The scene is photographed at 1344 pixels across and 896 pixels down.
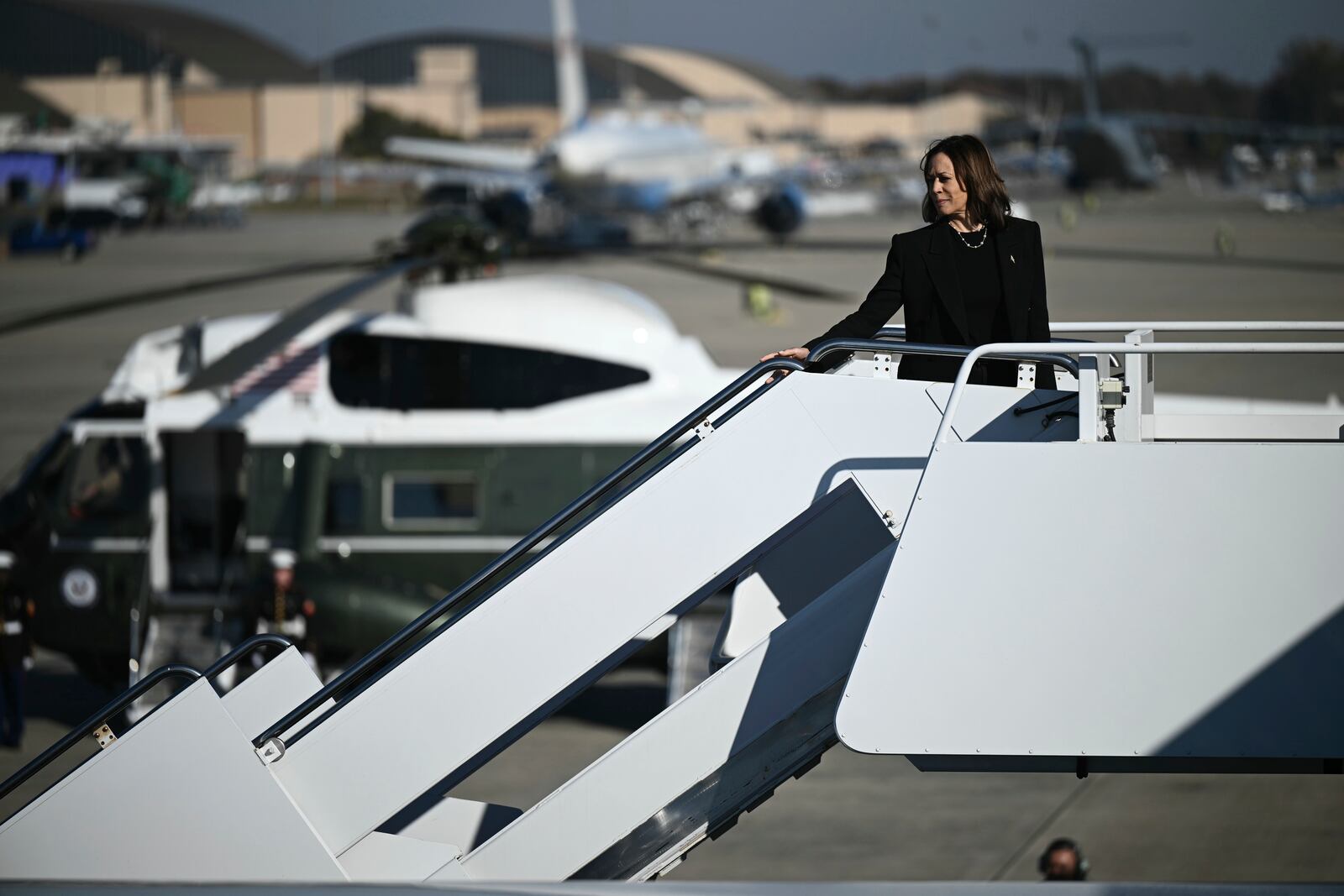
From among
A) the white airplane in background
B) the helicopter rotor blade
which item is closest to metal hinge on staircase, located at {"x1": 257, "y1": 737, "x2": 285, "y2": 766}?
the helicopter rotor blade

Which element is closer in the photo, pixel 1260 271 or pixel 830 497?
pixel 830 497

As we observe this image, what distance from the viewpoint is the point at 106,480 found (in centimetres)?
1262

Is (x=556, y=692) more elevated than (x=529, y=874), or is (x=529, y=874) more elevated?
(x=556, y=692)

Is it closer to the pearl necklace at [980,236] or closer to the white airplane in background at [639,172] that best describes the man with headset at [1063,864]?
the pearl necklace at [980,236]

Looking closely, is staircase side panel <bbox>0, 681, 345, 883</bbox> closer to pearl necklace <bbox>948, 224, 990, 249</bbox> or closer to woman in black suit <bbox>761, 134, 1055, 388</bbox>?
woman in black suit <bbox>761, 134, 1055, 388</bbox>

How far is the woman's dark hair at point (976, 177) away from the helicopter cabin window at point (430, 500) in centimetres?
788

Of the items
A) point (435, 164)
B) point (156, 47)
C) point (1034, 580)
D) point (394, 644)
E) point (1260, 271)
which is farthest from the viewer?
point (156, 47)

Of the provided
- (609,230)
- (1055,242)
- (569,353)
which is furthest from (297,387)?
(1055,242)

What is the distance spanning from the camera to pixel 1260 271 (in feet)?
157

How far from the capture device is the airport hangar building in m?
142

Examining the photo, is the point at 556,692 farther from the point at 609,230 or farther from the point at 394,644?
the point at 609,230

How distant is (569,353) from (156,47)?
160334 mm

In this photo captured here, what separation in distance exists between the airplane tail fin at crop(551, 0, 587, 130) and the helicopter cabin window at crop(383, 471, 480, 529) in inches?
1857

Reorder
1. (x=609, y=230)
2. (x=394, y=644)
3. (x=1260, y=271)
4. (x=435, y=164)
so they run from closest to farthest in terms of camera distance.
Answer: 1. (x=394, y=644)
2. (x=1260, y=271)
3. (x=609, y=230)
4. (x=435, y=164)
